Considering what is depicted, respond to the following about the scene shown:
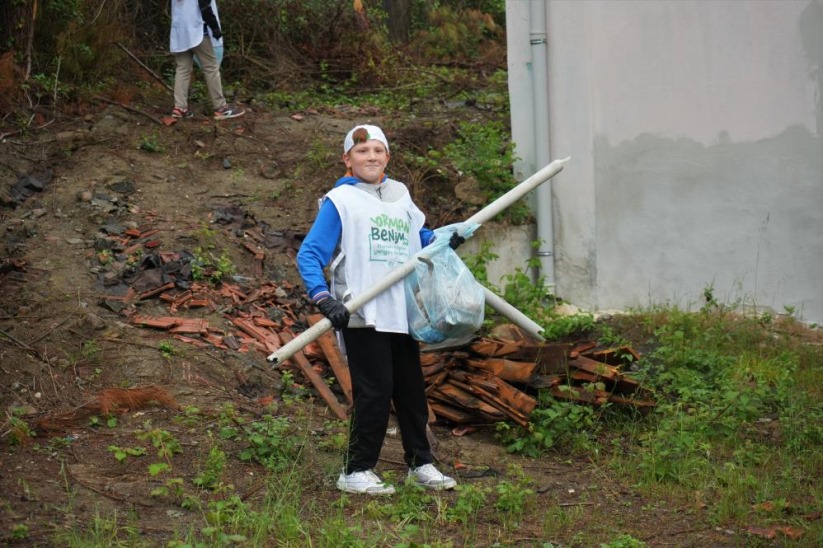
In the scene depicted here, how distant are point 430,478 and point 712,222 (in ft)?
13.7

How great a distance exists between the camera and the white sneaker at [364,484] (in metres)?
5.27

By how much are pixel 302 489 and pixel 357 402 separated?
0.55 meters

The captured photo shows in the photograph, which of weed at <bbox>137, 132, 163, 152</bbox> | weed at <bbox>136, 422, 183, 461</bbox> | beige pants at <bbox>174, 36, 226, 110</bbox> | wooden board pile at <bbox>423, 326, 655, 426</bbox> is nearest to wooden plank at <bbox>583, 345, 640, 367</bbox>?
wooden board pile at <bbox>423, 326, 655, 426</bbox>

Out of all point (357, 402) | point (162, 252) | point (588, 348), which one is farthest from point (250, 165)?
point (357, 402)

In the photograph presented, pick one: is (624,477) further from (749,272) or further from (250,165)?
(250,165)

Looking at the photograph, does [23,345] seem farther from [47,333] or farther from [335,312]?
[335,312]

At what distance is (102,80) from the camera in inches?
443

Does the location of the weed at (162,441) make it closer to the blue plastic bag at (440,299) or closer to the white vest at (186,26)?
the blue plastic bag at (440,299)

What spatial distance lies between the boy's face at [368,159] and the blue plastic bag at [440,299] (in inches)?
19.9

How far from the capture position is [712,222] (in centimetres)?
843

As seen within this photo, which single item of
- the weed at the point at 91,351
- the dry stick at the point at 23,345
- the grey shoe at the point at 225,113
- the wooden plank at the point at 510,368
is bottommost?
the wooden plank at the point at 510,368

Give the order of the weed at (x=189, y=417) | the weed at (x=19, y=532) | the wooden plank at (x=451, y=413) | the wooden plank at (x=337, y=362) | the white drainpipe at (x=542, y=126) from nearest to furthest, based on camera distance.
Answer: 1. the weed at (x=19, y=532)
2. the weed at (x=189, y=417)
3. the wooden plank at (x=451, y=413)
4. the wooden plank at (x=337, y=362)
5. the white drainpipe at (x=542, y=126)

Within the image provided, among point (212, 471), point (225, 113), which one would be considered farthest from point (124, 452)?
point (225, 113)

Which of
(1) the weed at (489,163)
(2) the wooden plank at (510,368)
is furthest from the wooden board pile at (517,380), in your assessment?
(1) the weed at (489,163)
